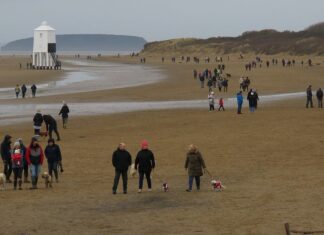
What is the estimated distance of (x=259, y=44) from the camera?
138 metres

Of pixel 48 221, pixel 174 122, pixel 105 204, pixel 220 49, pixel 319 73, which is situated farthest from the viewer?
pixel 220 49

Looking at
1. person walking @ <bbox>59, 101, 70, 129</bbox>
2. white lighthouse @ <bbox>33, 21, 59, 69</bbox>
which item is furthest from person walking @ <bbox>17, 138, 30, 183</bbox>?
white lighthouse @ <bbox>33, 21, 59, 69</bbox>

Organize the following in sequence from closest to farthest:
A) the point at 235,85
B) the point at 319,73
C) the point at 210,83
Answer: the point at 210,83 → the point at 235,85 → the point at 319,73

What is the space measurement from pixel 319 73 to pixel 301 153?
48.1m

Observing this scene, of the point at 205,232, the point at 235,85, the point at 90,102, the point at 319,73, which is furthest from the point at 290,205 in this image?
the point at 319,73

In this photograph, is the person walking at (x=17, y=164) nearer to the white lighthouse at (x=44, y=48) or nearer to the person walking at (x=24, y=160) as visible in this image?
the person walking at (x=24, y=160)

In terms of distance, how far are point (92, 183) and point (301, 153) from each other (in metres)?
6.75

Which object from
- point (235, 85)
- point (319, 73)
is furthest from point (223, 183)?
point (319, 73)

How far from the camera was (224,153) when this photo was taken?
71.4 ft

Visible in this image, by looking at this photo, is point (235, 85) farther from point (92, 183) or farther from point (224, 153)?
point (92, 183)

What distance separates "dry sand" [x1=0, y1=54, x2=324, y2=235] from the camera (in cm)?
1314

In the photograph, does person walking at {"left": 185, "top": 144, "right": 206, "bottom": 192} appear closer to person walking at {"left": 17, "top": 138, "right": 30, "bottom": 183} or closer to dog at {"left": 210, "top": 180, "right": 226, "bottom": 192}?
dog at {"left": 210, "top": 180, "right": 226, "bottom": 192}

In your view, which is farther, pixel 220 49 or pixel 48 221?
pixel 220 49

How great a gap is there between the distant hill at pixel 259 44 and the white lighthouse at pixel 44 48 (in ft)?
134
